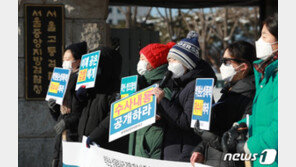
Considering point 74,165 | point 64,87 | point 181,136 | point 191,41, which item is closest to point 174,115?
point 181,136

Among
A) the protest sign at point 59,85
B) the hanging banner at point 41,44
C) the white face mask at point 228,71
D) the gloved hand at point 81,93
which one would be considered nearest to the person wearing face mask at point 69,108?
the protest sign at point 59,85

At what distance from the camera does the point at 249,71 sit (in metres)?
3.56

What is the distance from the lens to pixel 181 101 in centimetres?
369

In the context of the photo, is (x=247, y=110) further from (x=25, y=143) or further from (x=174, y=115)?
(x=25, y=143)

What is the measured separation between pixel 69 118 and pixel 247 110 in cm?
198

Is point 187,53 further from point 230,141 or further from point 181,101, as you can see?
point 230,141

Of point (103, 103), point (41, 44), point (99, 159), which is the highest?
point (41, 44)

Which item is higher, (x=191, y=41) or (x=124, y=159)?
(x=191, y=41)

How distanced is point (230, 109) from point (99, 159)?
1056 mm

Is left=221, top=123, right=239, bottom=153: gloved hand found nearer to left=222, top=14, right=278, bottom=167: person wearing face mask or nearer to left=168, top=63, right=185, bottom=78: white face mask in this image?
left=222, top=14, right=278, bottom=167: person wearing face mask

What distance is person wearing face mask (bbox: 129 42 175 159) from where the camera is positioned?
384cm

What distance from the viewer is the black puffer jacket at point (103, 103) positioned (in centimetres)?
427

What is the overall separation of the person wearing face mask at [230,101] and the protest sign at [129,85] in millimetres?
708

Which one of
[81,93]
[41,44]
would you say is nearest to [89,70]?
[81,93]
